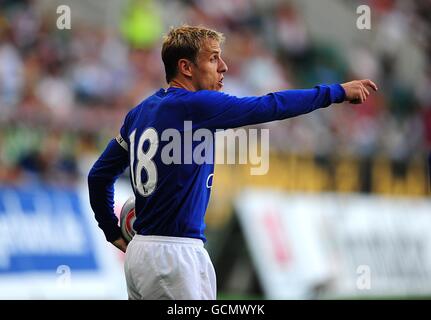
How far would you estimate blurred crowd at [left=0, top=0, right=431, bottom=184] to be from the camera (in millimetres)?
10586

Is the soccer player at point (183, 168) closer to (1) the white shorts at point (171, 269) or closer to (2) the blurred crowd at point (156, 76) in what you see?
(1) the white shorts at point (171, 269)

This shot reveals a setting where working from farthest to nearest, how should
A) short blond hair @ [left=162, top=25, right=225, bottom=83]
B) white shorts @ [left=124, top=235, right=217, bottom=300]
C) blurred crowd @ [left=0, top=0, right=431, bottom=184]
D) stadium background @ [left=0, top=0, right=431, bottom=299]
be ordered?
blurred crowd @ [left=0, top=0, right=431, bottom=184], stadium background @ [left=0, top=0, right=431, bottom=299], short blond hair @ [left=162, top=25, right=225, bottom=83], white shorts @ [left=124, top=235, right=217, bottom=300]

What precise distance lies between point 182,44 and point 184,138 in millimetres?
513

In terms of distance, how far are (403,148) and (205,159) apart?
34.6 ft

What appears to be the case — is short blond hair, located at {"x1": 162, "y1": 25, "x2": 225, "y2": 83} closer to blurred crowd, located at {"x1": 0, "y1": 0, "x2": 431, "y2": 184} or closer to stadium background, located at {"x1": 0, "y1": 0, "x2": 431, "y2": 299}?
stadium background, located at {"x1": 0, "y1": 0, "x2": 431, "y2": 299}

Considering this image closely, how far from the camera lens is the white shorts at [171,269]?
4801 mm

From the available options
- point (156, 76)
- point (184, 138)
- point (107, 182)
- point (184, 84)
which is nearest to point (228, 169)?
point (156, 76)

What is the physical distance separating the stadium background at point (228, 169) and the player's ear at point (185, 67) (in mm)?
4807

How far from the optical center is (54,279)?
1024cm

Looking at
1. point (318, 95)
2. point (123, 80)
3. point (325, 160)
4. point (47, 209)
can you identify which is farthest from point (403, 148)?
point (318, 95)

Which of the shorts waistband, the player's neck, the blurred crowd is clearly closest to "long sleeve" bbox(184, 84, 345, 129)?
the player's neck

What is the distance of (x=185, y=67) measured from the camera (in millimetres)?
5078

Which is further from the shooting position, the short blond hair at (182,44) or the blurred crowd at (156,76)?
the blurred crowd at (156,76)

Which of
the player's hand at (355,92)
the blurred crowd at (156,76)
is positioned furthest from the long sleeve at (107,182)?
the blurred crowd at (156,76)
